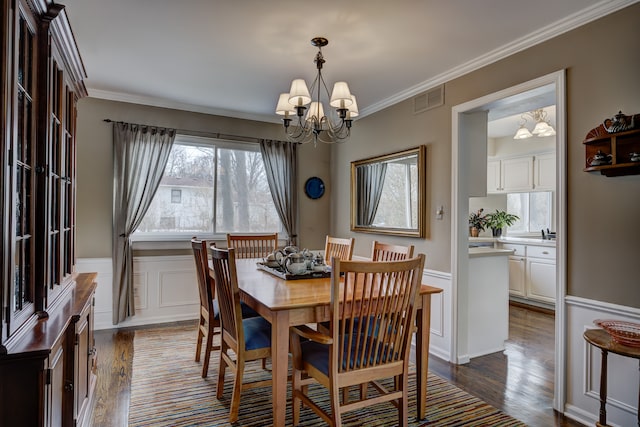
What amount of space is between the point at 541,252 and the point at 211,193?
441 centimetres

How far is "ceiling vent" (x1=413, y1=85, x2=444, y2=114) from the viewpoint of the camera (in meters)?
3.45

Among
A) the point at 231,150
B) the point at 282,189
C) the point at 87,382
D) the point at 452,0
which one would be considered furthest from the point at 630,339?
the point at 231,150

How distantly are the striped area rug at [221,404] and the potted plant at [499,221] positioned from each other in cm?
351

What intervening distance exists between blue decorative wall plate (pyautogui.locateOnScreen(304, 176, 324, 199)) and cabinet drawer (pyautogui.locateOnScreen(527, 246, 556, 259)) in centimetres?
300

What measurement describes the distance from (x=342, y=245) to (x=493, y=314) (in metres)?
1.60

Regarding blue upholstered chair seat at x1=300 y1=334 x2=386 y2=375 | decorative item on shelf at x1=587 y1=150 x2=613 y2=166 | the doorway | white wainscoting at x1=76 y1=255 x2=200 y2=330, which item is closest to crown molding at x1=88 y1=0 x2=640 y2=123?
the doorway

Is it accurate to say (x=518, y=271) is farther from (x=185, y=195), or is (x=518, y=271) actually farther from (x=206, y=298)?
(x=185, y=195)

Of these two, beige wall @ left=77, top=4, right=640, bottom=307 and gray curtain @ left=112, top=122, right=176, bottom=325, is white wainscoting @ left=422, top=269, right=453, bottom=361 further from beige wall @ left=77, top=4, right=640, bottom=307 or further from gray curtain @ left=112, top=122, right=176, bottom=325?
gray curtain @ left=112, top=122, right=176, bottom=325

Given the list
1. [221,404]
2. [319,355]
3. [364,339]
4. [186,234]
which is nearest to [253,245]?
[186,234]

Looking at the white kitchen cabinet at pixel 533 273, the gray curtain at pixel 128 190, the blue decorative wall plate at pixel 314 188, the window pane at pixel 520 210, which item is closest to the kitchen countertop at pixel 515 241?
the white kitchen cabinet at pixel 533 273

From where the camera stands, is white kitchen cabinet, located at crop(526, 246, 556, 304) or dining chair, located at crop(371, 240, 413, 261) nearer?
dining chair, located at crop(371, 240, 413, 261)

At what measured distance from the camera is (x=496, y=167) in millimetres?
6234

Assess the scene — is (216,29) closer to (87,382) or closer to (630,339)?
(87,382)

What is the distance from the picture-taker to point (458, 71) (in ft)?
10.6
